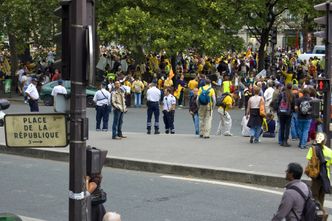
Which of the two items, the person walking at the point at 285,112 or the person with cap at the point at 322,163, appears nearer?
the person with cap at the point at 322,163

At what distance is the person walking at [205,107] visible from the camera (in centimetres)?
1811

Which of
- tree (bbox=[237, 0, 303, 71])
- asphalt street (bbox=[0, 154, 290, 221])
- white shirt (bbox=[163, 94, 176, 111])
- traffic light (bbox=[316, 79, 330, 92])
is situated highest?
tree (bbox=[237, 0, 303, 71])

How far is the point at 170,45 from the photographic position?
106 ft

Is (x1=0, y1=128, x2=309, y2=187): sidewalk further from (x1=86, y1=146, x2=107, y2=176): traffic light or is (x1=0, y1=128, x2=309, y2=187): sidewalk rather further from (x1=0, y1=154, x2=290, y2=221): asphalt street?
(x1=86, y1=146, x2=107, y2=176): traffic light

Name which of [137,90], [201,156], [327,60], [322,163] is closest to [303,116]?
[201,156]

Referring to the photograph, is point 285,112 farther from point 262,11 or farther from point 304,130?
point 262,11

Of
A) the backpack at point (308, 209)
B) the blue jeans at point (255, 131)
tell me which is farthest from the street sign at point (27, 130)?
the blue jeans at point (255, 131)

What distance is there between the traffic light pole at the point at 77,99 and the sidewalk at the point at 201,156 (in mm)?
7464

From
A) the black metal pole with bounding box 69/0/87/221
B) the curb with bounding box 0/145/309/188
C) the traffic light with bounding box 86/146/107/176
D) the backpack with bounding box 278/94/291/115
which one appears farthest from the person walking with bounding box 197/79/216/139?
the black metal pole with bounding box 69/0/87/221

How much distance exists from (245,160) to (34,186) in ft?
16.7

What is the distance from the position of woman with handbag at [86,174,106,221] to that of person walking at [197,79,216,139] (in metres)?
10.9

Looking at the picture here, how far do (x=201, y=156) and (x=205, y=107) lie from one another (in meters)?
3.33

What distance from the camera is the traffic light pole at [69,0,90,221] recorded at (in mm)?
5965

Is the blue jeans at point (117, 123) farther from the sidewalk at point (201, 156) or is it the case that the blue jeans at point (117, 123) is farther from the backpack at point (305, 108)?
the backpack at point (305, 108)
